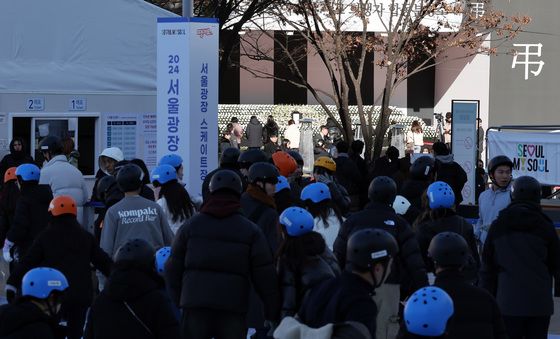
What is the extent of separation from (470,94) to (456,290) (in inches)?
1435

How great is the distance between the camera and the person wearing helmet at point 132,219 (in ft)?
29.2

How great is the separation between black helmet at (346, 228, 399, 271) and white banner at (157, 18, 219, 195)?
810 centimetres

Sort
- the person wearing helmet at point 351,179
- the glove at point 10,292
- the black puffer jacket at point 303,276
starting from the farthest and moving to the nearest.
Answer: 1. the person wearing helmet at point 351,179
2. the glove at point 10,292
3. the black puffer jacket at point 303,276

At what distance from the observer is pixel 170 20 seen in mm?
13453

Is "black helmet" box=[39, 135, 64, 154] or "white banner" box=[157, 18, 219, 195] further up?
"white banner" box=[157, 18, 219, 195]

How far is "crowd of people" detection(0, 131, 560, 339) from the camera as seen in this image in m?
5.48

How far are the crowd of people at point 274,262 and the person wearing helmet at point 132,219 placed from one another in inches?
0.4

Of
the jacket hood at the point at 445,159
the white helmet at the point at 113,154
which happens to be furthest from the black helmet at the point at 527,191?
the jacket hood at the point at 445,159

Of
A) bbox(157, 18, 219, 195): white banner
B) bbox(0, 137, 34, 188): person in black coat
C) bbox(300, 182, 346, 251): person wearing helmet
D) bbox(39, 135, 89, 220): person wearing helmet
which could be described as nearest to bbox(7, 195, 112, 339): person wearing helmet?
bbox(300, 182, 346, 251): person wearing helmet

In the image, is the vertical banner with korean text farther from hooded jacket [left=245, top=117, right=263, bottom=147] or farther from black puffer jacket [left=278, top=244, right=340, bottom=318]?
black puffer jacket [left=278, top=244, right=340, bottom=318]

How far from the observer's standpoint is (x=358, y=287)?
5.36 m

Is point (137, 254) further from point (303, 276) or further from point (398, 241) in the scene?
point (398, 241)

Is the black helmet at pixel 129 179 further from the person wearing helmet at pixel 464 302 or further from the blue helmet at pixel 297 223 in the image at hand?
the person wearing helmet at pixel 464 302

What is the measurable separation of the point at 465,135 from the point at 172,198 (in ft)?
38.0
